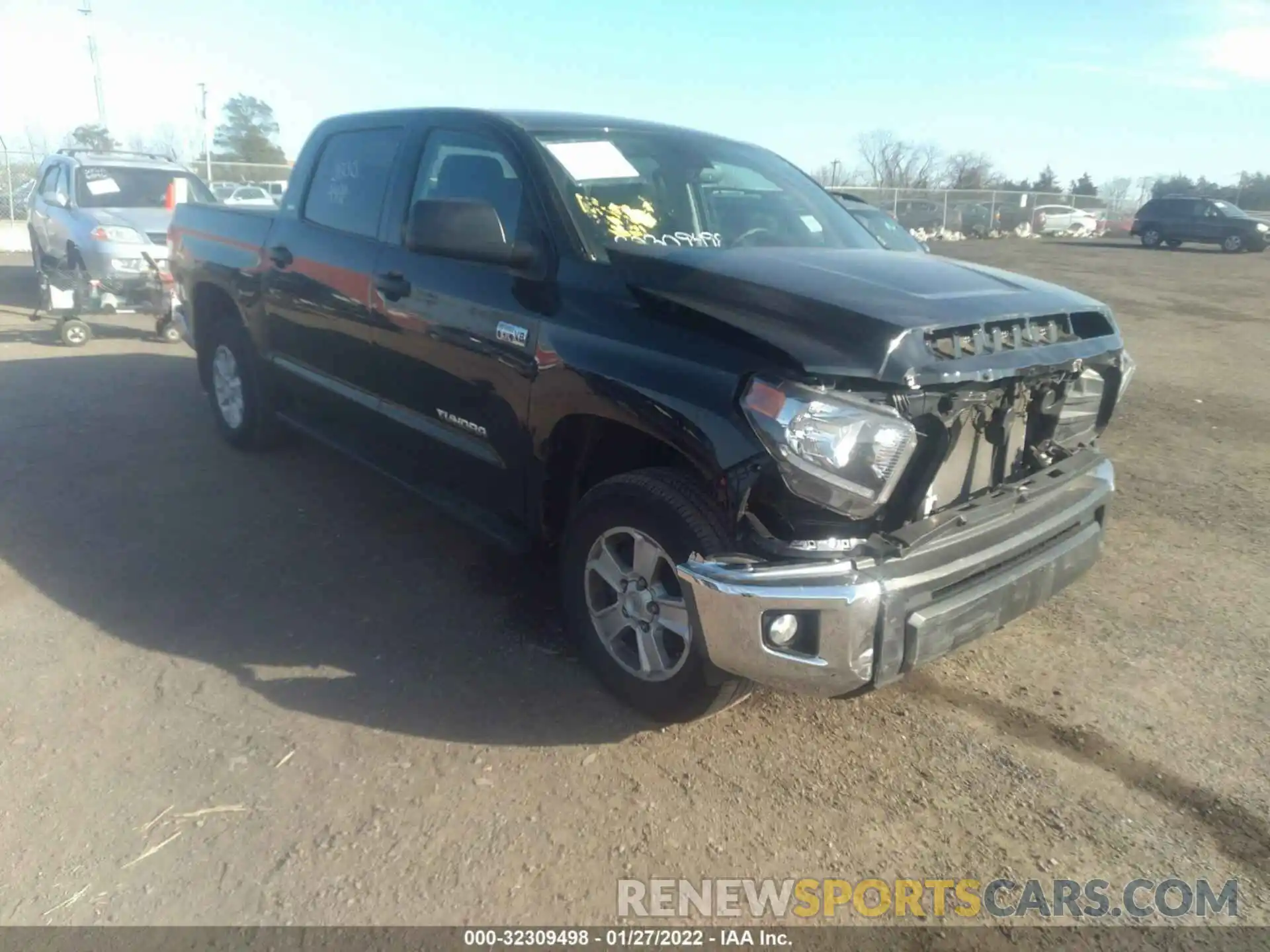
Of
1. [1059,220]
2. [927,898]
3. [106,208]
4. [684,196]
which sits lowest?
[927,898]

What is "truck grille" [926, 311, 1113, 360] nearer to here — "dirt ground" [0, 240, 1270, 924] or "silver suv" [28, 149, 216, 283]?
"dirt ground" [0, 240, 1270, 924]

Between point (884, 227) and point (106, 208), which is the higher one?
point (106, 208)

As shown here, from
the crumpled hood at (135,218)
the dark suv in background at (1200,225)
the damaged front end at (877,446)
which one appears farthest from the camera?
the dark suv in background at (1200,225)

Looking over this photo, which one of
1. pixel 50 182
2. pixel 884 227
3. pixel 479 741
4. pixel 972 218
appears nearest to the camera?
pixel 479 741

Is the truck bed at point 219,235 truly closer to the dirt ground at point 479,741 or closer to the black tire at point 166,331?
the dirt ground at point 479,741

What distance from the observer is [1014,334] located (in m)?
2.96

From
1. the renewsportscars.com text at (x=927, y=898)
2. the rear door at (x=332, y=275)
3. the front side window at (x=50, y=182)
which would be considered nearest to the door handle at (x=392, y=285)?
the rear door at (x=332, y=275)

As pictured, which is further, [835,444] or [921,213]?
[921,213]

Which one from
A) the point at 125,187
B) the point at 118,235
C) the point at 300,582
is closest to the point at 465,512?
the point at 300,582

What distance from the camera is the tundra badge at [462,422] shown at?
3.78m

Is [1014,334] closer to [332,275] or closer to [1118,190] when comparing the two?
[332,275]

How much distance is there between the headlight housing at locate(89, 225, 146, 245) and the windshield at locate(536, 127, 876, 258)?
913 centimetres

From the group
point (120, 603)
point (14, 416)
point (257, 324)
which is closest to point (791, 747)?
point (120, 603)

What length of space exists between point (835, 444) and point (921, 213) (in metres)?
35.7
